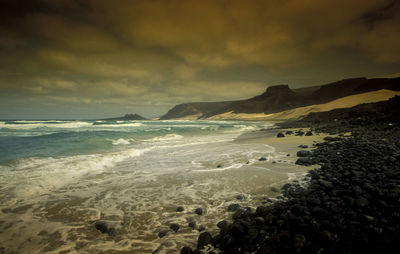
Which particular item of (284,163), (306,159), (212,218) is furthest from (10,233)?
(306,159)

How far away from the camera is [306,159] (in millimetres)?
6207

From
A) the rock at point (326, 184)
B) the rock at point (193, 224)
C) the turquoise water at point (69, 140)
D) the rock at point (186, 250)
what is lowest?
the rock at point (193, 224)

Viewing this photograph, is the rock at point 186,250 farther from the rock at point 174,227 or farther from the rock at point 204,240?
the rock at point 174,227

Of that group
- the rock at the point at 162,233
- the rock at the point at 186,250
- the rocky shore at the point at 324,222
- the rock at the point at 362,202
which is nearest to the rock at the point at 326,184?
the rocky shore at the point at 324,222

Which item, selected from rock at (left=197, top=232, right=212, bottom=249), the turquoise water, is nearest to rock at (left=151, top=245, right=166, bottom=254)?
rock at (left=197, top=232, right=212, bottom=249)

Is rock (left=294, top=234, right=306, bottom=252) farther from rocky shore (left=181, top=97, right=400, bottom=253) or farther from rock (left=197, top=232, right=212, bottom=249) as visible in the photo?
rock (left=197, top=232, right=212, bottom=249)

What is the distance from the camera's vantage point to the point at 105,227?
10.4 ft

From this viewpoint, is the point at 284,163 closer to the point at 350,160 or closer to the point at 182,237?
the point at 350,160

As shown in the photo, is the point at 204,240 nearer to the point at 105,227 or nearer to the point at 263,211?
the point at 263,211

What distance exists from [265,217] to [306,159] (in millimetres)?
4192

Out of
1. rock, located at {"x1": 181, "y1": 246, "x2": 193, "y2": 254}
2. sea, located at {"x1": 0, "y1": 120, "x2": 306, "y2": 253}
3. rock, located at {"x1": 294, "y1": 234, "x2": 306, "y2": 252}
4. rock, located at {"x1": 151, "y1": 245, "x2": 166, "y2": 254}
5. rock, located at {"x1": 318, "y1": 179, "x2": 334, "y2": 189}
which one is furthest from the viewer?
rock, located at {"x1": 318, "y1": 179, "x2": 334, "y2": 189}

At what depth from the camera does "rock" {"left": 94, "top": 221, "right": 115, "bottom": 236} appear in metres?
3.11

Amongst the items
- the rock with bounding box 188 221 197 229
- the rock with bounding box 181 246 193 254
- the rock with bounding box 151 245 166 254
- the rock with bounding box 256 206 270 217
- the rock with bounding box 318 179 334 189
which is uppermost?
the rock with bounding box 318 179 334 189

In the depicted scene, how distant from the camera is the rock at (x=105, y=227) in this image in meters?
3.11
